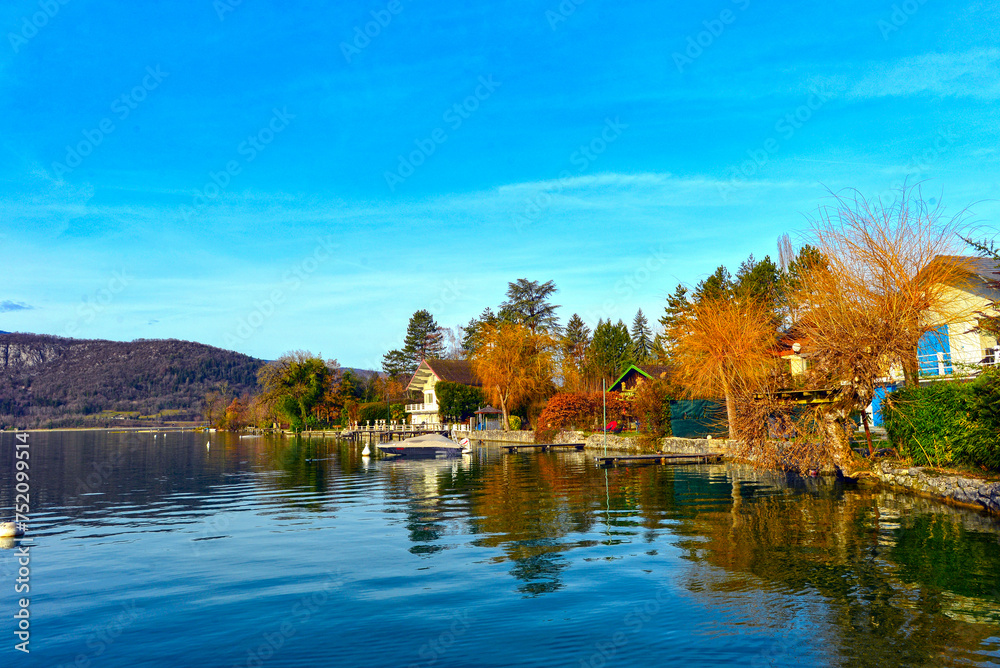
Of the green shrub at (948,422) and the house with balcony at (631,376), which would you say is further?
the house with balcony at (631,376)

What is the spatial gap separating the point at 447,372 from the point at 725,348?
54.5 meters

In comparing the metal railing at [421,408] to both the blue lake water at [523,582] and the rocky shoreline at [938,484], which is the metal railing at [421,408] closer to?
the rocky shoreline at [938,484]

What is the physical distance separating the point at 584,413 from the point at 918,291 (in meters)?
39.0

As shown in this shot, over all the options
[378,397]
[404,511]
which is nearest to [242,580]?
[404,511]

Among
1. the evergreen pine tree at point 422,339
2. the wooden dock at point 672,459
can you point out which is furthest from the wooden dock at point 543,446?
the evergreen pine tree at point 422,339

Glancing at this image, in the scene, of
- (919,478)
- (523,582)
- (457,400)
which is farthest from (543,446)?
(523,582)

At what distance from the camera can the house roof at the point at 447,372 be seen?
299ft

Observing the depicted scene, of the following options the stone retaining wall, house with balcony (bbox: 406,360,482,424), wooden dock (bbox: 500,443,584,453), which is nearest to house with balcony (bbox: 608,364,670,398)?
wooden dock (bbox: 500,443,584,453)

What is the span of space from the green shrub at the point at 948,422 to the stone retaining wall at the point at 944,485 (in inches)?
28.2

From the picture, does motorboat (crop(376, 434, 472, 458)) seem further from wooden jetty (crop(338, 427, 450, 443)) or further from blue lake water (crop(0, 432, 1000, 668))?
blue lake water (crop(0, 432, 1000, 668))

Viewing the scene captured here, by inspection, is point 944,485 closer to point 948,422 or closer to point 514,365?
point 948,422

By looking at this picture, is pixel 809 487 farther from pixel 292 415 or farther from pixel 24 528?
pixel 292 415

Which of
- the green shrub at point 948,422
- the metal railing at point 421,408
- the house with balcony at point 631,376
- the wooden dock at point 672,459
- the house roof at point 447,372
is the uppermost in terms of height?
the house roof at point 447,372

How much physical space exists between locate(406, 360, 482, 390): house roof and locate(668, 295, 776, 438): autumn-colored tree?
156ft
